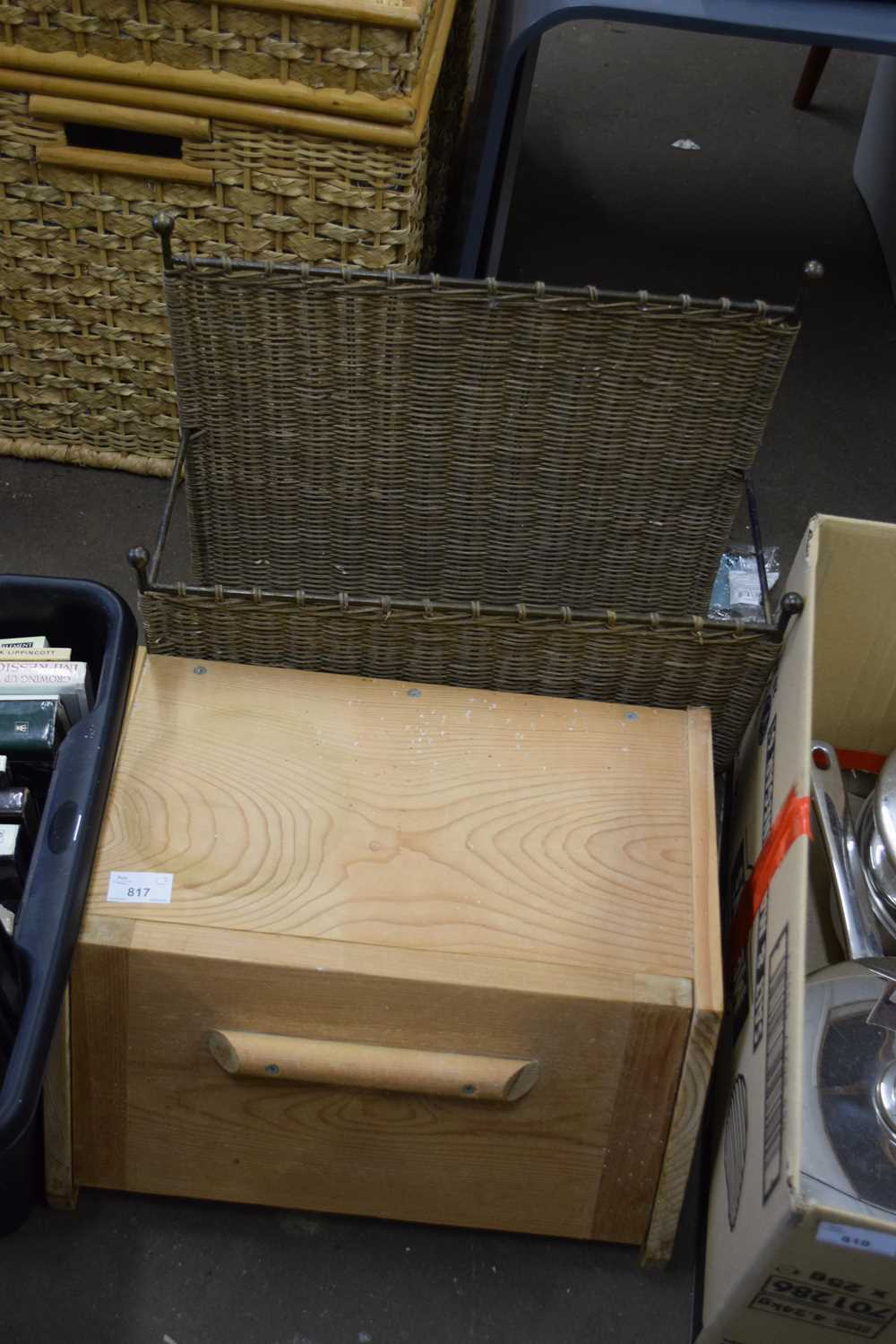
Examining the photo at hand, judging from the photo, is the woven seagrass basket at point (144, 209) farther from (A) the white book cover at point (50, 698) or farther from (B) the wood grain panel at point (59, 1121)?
(B) the wood grain panel at point (59, 1121)

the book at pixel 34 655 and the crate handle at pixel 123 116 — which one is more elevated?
the crate handle at pixel 123 116

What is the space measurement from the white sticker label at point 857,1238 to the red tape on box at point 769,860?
0.89ft

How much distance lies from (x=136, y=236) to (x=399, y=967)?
94cm

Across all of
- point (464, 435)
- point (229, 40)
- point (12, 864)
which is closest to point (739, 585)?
point (464, 435)

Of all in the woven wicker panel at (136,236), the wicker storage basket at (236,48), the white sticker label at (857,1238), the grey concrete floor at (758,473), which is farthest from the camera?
the woven wicker panel at (136,236)

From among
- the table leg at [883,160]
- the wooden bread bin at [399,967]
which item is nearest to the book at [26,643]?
the wooden bread bin at [399,967]

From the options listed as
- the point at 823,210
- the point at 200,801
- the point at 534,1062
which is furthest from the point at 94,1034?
the point at 823,210

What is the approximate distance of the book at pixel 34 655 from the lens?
1.16m

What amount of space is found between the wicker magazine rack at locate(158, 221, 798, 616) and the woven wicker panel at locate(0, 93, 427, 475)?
26 centimetres

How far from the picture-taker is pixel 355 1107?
103 centimetres

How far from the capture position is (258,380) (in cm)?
124

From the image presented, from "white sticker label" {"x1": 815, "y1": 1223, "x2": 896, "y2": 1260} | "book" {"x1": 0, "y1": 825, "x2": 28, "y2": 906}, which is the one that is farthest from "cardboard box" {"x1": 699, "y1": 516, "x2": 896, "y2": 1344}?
"book" {"x1": 0, "y1": 825, "x2": 28, "y2": 906}

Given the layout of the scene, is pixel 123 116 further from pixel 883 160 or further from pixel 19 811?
pixel 883 160

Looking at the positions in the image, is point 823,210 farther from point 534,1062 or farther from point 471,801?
point 534,1062
